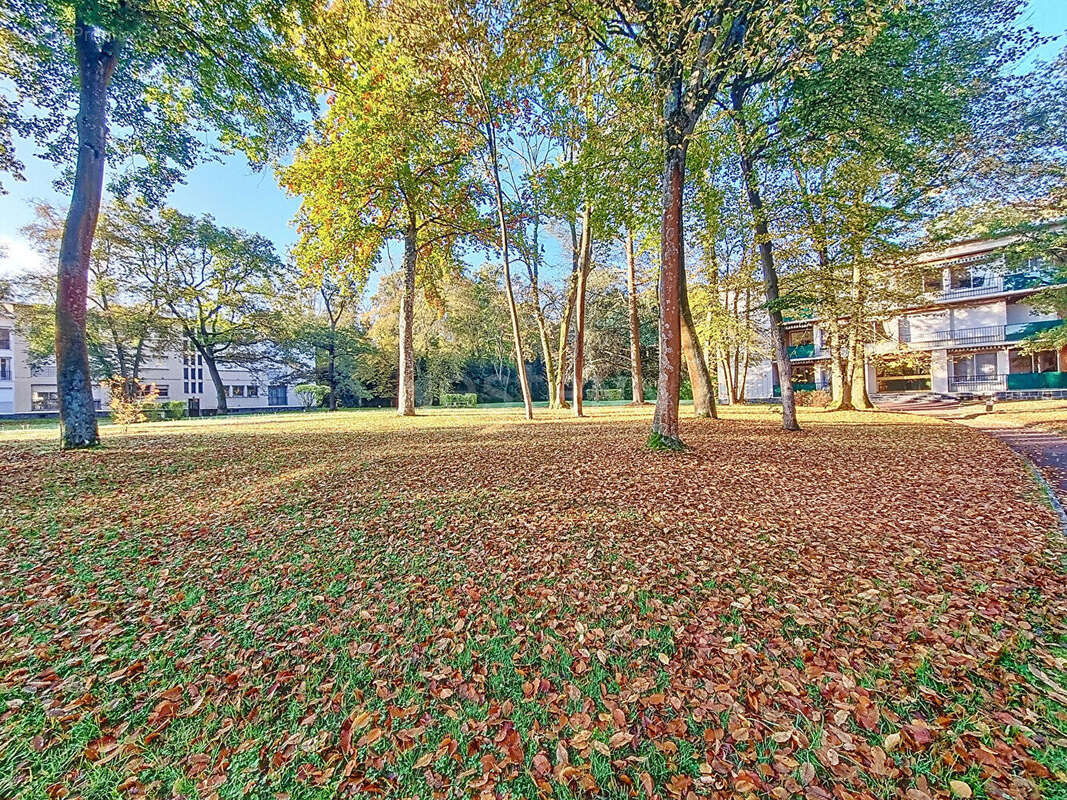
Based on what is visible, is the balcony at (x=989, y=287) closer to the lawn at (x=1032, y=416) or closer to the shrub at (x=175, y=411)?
the lawn at (x=1032, y=416)

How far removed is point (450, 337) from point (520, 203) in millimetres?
11324

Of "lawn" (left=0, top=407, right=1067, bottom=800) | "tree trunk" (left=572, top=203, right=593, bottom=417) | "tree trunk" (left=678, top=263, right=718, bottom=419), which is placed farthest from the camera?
"tree trunk" (left=572, top=203, right=593, bottom=417)

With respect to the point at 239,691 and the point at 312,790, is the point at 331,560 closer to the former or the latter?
the point at 239,691

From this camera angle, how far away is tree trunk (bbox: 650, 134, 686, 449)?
322 inches

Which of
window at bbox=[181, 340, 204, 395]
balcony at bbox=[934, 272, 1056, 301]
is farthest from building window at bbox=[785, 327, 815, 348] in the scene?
window at bbox=[181, 340, 204, 395]

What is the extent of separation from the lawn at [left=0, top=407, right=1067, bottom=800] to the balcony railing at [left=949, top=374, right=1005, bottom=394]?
88.0ft

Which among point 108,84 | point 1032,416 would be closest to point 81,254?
point 108,84

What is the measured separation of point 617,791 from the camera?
6.05 feet

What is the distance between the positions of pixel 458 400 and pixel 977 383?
32.3 meters

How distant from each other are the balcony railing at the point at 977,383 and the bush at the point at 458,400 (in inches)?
1196

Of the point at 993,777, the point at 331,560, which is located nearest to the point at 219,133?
the point at 331,560

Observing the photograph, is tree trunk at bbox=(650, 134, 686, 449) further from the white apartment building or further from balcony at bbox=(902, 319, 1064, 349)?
the white apartment building

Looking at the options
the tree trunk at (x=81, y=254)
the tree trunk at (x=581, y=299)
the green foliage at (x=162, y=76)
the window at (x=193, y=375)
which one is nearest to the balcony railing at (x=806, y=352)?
the tree trunk at (x=581, y=299)

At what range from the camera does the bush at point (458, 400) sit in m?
31.2
